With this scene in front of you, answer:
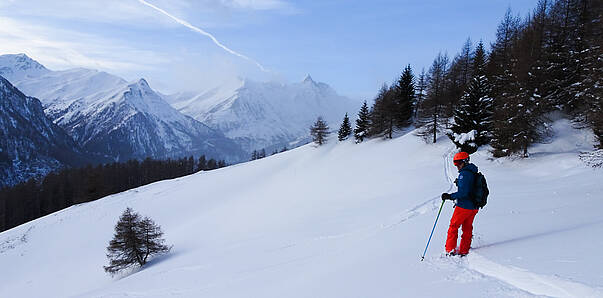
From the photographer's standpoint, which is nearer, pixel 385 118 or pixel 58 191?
pixel 385 118

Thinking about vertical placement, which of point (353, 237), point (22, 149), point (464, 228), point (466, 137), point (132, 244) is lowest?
point (132, 244)

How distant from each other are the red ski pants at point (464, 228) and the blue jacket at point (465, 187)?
0.13 metres

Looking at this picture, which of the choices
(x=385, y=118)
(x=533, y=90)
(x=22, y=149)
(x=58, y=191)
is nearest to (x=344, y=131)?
(x=385, y=118)

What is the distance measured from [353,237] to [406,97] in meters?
47.6

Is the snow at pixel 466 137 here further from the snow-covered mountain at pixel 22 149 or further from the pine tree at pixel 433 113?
the snow-covered mountain at pixel 22 149

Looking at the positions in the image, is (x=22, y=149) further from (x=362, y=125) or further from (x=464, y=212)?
(x=464, y=212)

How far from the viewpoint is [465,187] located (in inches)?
256

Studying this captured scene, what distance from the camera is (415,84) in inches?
2191

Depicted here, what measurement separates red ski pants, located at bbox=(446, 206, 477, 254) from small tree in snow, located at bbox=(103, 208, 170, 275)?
21.5 meters

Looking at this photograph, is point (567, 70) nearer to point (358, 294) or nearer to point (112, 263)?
point (358, 294)

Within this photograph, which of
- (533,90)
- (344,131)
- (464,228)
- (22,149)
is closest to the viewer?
(464,228)

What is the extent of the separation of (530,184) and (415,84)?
134 feet

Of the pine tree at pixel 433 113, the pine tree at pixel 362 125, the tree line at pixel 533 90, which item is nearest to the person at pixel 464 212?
the tree line at pixel 533 90

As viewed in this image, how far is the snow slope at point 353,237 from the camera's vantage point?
5.38 m
